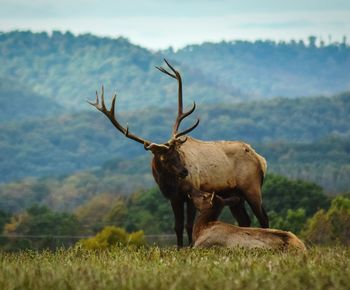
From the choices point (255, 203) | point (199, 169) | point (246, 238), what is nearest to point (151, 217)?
point (255, 203)

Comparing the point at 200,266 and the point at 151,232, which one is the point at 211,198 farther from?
the point at 151,232

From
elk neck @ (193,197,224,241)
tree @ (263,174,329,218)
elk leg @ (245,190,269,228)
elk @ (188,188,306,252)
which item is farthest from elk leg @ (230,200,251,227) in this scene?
tree @ (263,174,329,218)

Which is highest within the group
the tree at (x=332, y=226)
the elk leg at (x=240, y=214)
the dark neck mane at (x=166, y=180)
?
the dark neck mane at (x=166, y=180)

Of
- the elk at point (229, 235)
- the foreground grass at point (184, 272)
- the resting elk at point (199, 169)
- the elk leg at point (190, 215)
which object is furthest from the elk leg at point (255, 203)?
the foreground grass at point (184, 272)

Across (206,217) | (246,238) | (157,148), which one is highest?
(157,148)

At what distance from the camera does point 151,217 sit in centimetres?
12019

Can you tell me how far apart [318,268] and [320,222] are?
6946 centimetres

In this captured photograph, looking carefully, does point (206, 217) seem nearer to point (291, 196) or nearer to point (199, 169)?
point (199, 169)

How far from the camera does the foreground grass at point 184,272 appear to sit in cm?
880

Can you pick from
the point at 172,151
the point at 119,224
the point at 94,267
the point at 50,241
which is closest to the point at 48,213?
the point at 119,224

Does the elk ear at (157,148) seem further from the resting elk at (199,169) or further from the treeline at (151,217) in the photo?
the treeline at (151,217)

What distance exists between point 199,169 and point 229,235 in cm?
447

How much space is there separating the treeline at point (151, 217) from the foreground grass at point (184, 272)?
224ft

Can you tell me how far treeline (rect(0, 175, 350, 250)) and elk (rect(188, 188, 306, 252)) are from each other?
6407 centimetres
